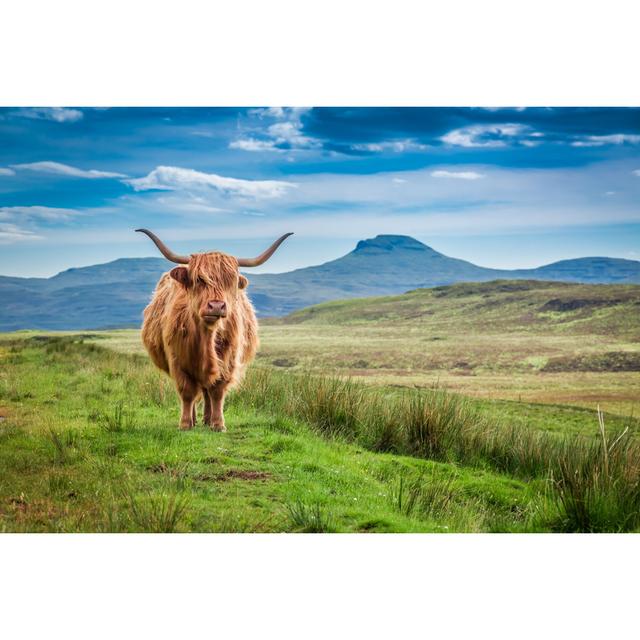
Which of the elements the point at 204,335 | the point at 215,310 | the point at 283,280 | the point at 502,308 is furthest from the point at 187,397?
the point at 502,308

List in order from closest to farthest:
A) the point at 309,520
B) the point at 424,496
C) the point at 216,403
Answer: the point at 309,520
the point at 424,496
the point at 216,403

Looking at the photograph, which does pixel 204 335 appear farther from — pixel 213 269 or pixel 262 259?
pixel 262 259

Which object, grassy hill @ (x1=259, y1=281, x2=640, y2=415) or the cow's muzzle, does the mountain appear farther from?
the cow's muzzle

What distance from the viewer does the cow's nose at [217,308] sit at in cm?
522

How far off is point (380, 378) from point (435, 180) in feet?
7.34

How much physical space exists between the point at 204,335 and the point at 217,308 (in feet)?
1.94

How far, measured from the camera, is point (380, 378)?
7.41 meters

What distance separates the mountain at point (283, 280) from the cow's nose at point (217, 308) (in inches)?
48.0

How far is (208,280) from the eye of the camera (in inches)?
213

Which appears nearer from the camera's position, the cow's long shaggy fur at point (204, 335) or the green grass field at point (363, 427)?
the green grass field at point (363, 427)

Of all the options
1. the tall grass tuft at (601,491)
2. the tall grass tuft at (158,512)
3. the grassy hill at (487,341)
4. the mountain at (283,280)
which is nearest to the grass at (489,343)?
the grassy hill at (487,341)

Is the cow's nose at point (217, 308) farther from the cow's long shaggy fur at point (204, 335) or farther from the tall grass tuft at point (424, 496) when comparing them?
the tall grass tuft at point (424, 496)

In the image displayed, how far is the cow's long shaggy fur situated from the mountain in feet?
2.04

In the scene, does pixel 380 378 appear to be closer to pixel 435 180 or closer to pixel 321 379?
pixel 321 379
